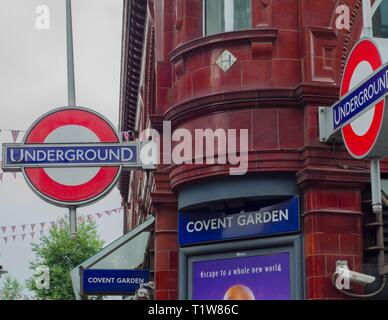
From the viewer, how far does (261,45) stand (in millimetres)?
15352

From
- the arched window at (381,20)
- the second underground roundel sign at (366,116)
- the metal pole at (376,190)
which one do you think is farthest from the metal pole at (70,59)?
the arched window at (381,20)

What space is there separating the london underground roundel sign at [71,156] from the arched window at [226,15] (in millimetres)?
4549

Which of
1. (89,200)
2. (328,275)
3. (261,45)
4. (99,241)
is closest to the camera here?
(89,200)

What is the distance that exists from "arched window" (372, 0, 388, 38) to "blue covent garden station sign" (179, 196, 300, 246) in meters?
3.64

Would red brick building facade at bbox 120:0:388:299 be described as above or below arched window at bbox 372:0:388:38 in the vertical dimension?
below

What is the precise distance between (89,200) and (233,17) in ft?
20.0

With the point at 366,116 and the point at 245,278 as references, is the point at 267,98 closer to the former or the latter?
the point at 366,116

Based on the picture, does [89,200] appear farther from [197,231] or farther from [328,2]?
[328,2]

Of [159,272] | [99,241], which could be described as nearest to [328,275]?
[159,272]

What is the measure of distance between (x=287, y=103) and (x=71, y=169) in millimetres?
4739

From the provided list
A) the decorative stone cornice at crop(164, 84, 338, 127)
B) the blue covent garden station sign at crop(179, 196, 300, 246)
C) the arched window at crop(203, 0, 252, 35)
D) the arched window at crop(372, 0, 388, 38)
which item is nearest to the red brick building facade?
the decorative stone cornice at crop(164, 84, 338, 127)

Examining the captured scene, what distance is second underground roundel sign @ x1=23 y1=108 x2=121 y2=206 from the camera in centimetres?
1158

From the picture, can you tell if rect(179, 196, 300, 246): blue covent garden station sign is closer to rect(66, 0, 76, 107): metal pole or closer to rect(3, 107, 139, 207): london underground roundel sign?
rect(3, 107, 139, 207): london underground roundel sign

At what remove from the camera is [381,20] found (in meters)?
16.0
